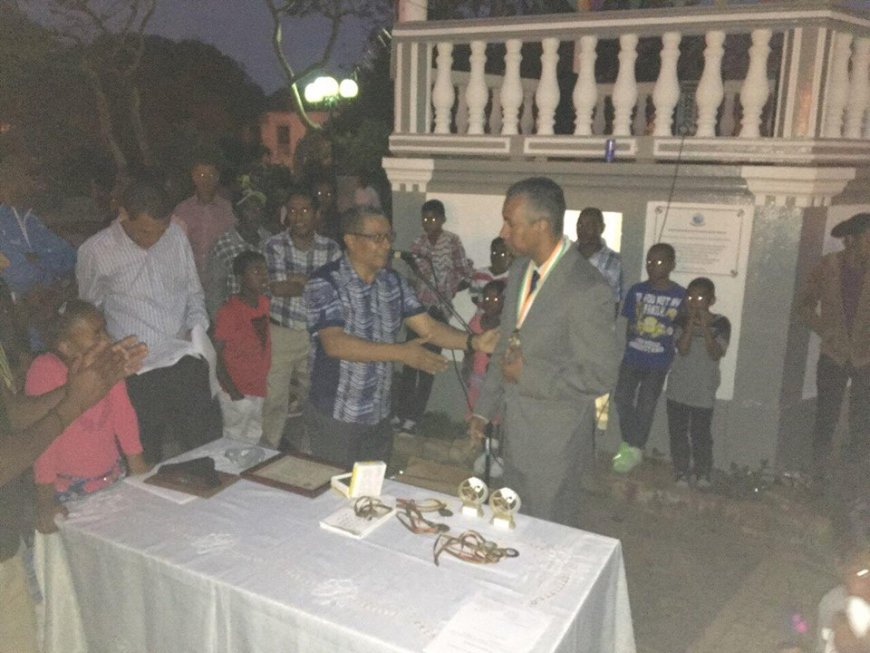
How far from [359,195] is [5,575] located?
20.5ft

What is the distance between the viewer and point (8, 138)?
562 centimetres

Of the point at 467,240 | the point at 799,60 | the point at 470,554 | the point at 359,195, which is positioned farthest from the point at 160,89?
the point at 470,554

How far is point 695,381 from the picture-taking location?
5.28 meters

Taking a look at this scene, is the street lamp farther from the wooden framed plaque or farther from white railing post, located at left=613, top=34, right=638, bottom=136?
the wooden framed plaque

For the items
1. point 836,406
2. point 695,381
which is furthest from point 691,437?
point 836,406

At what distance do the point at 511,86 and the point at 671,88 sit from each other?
52.4 inches

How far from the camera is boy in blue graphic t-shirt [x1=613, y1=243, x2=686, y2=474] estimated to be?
5.33 m

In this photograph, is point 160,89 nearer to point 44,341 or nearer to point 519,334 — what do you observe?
point 44,341

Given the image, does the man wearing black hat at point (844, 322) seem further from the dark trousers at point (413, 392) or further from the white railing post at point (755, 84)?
the dark trousers at point (413, 392)

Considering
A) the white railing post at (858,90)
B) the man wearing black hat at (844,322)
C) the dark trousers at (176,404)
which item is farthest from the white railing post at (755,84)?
the dark trousers at (176,404)

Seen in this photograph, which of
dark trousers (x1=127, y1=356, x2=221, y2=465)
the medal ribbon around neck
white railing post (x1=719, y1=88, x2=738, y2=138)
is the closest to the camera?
the medal ribbon around neck

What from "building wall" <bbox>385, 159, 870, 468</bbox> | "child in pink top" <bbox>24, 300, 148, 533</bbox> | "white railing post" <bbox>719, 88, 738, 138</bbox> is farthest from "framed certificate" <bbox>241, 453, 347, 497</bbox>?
"white railing post" <bbox>719, 88, 738, 138</bbox>

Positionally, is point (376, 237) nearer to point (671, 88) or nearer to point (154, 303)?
point (154, 303)

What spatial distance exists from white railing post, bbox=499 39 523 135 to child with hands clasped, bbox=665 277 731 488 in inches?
85.5
